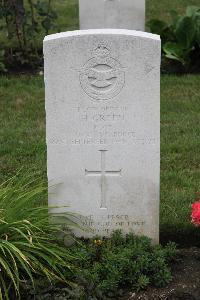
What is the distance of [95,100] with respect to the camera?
189 inches

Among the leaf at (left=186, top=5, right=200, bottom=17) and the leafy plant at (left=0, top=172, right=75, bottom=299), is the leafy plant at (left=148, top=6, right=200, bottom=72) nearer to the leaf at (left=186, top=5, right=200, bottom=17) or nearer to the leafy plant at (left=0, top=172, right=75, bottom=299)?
the leaf at (left=186, top=5, right=200, bottom=17)

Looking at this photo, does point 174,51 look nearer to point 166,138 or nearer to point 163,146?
point 166,138

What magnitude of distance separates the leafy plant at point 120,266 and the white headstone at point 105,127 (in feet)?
0.73

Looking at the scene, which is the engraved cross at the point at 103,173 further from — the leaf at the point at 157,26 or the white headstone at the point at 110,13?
the leaf at the point at 157,26

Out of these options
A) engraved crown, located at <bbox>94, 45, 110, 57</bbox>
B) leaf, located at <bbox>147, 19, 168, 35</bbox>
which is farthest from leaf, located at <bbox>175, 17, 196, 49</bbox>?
engraved crown, located at <bbox>94, 45, 110, 57</bbox>

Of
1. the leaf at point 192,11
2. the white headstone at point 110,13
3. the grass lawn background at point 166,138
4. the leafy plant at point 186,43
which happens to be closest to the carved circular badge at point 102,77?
the grass lawn background at point 166,138

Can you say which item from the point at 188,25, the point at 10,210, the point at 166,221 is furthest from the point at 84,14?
the point at 10,210

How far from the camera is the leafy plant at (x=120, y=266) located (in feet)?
14.9

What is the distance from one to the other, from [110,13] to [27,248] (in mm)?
5366

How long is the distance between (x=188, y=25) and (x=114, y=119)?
5101 mm

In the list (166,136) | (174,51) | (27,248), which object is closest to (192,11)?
(174,51)

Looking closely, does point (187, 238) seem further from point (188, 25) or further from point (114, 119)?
point (188, 25)

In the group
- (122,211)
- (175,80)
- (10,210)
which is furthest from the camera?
(175,80)

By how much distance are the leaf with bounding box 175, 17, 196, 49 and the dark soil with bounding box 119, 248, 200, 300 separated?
517 cm
